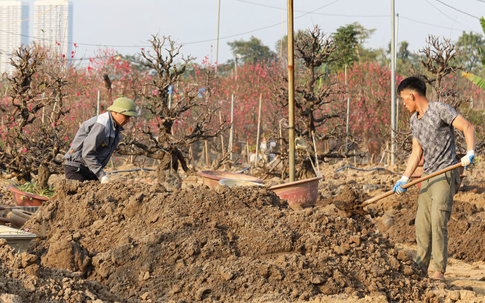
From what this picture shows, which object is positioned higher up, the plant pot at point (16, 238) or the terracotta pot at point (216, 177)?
the terracotta pot at point (216, 177)

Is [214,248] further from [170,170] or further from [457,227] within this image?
[170,170]

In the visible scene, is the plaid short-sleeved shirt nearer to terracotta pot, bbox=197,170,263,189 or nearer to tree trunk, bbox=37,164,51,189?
terracotta pot, bbox=197,170,263,189

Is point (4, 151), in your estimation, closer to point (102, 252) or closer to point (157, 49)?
point (157, 49)

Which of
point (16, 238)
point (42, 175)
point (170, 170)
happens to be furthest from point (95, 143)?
point (170, 170)

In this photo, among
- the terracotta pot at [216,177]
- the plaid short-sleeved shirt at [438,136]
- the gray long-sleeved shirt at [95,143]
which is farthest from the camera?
the terracotta pot at [216,177]

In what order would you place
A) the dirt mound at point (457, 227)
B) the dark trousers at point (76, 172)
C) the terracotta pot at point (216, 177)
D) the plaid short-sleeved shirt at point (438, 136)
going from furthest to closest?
the terracotta pot at point (216, 177) < the dirt mound at point (457, 227) < the dark trousers at point (76, 172) < the plaid short-sleeved shirt at point (438, 136)

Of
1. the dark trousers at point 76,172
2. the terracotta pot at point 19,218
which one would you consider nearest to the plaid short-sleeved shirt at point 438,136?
the dark trousers at point 76,172

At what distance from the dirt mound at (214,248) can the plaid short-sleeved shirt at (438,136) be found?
82cm

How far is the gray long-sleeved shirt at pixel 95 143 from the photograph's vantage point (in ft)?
16.2

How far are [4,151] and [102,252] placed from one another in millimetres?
4965

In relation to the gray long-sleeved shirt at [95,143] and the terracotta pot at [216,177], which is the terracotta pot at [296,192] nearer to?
the terracotta pot at [216,177]

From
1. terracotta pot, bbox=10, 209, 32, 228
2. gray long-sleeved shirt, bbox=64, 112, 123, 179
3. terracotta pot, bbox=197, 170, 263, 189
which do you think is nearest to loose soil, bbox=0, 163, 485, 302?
gray long-sleeved shirt, bbox=64, 112, 123, 179

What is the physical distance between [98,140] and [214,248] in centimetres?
186

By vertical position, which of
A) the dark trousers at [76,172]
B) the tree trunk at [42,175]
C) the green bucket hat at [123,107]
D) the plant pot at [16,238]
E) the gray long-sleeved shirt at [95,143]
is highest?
the green bucket hat at [123,107]
